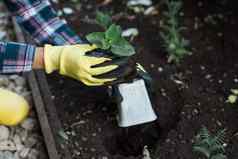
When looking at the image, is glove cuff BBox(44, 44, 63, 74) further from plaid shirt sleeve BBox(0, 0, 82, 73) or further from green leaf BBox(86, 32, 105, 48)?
plaid shirt sleeve BBox(0, 0, 82, 73)

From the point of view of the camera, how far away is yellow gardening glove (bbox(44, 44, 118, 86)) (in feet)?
6.01

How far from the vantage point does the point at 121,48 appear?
73.9 inches

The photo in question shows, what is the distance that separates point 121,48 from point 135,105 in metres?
0.24

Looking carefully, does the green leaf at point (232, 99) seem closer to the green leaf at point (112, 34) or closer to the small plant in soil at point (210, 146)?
the small plant in soil at point (210, 146)

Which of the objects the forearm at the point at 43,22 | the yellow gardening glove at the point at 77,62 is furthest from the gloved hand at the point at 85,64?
the forearm at the point at 43,22

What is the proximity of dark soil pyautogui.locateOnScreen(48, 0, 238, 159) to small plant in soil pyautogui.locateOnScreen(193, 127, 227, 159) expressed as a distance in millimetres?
62

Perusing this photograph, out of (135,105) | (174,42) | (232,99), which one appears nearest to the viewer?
(135,105)

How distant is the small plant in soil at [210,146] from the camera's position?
1860 mm

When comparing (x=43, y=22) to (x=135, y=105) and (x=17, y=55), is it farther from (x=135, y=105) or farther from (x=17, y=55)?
(x=135, y=105)

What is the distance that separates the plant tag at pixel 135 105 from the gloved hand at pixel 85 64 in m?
0.09

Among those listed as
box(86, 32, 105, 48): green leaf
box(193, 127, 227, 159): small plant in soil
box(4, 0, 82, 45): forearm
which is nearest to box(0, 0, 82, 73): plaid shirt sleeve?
box(4, 0, 82, 45): forearm

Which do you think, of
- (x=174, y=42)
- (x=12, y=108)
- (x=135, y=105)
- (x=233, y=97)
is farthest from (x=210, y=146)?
(x=12, y=108)

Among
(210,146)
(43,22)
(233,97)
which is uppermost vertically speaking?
(43,22)

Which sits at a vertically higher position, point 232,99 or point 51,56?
point 51,56
